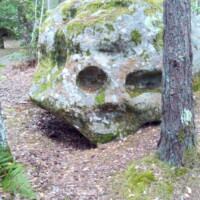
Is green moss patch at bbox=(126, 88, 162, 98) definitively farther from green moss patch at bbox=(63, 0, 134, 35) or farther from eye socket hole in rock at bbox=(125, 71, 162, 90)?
green moss patch at bbox=(63, 0, 134, 35)

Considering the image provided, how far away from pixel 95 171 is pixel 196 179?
1.57 m

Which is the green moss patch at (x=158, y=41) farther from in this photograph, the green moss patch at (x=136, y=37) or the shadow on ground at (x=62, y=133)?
the shadow on ground at (x=62, y=133)

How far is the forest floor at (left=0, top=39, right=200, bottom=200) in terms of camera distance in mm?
3762

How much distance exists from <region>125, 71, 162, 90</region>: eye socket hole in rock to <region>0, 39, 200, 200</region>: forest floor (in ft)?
2.97

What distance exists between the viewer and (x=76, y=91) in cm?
530

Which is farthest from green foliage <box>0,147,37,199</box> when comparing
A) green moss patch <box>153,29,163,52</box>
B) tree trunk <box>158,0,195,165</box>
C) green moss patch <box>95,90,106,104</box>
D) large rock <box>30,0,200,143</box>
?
green moss patch <box>153,29,163,52</box>

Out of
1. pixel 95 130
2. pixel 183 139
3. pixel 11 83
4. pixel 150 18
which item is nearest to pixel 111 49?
pixel 150 18

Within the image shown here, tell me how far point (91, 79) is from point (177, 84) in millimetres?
2363

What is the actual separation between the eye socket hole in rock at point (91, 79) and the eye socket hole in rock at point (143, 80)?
0.55 metres

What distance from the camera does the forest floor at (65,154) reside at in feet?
12.3

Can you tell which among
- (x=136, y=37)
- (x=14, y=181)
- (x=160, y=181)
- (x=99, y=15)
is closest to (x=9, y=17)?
(x=99, y=15)

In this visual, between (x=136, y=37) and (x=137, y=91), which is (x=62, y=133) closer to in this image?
(x=137, y=91)

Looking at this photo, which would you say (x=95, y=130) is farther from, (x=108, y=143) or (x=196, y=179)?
(x=196, y=179)

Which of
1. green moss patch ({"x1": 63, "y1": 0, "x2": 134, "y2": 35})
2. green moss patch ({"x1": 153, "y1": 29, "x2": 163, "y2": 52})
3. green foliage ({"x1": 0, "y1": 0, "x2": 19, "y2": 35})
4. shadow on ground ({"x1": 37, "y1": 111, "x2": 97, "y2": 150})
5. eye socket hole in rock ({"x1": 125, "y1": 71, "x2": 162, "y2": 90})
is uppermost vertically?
green foliage ({"x1": 0, "y1": 0, "x2": 19, "y2": 35})
